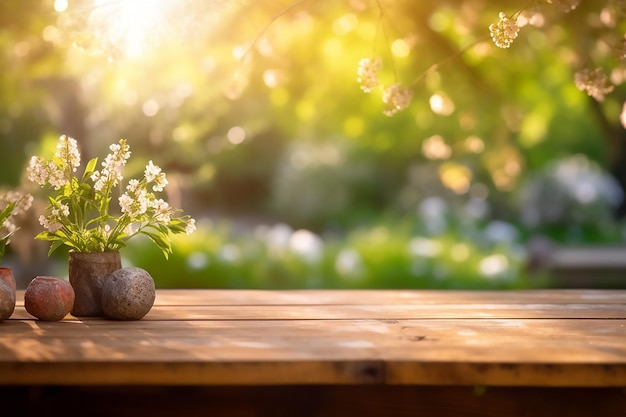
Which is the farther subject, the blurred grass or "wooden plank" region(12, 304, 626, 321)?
the blurred grass

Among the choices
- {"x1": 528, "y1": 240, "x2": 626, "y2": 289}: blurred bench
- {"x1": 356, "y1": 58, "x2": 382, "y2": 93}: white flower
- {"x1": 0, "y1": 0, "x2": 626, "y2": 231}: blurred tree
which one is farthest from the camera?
{"x1": 528, "y1": 240, "x2": 626, "y2": 289}: blurred bench

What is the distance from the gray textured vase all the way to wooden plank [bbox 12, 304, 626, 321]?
0.18ft

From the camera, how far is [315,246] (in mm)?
7016

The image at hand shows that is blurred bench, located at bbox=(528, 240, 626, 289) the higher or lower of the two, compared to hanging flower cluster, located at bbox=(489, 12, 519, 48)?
lower

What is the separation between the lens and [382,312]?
2342mm

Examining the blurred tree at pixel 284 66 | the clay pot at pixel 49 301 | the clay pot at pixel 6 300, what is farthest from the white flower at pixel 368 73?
the clay pot at pixel 6 300

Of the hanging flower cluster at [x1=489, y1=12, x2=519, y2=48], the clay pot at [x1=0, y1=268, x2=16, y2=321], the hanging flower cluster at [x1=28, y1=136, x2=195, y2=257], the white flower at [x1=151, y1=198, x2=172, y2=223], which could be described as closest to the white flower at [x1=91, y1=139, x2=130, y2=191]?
the hanging flower cluster at [x1=28, y1=136, x2=195, y2=257]

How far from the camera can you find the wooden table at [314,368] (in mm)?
1593

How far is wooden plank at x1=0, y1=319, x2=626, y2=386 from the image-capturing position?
1.59 m

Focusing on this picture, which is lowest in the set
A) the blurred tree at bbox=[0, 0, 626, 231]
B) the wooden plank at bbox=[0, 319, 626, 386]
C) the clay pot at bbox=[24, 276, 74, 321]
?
the wooden plank at bbox=[0, 319, 626, 386]

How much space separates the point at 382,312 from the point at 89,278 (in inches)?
33.6

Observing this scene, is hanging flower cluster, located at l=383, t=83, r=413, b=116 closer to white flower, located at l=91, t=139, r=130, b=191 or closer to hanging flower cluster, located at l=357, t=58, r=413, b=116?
hanging flower cluster, located at l=357, t=58, r=413, b=116

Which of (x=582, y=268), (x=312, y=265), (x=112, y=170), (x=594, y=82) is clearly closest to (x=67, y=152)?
(x=112, y=170)

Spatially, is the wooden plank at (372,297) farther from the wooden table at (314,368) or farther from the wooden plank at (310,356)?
the wooden plank at (310,356)
